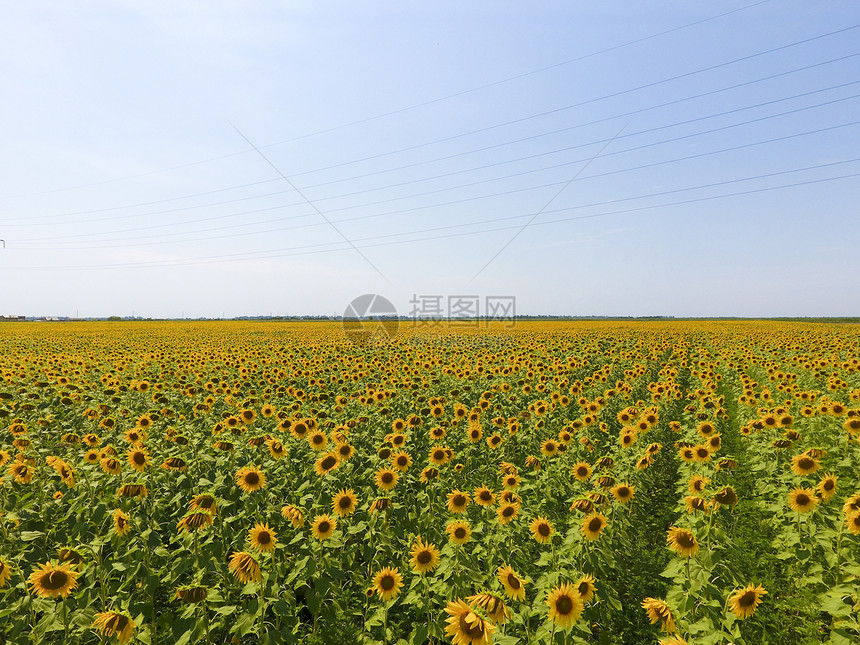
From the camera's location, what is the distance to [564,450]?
25.9ft

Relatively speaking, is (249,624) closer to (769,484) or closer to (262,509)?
(262,509)

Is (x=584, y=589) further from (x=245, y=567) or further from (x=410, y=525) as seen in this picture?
(x=245, y=567)

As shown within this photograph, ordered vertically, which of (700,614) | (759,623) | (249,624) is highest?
(249,624)

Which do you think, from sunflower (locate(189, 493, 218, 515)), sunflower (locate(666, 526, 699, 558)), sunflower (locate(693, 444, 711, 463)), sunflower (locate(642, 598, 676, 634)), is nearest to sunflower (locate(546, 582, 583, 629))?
sunflower (locate(642, 598, 676, 634))

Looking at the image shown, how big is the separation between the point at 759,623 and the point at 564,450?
3.55 meters

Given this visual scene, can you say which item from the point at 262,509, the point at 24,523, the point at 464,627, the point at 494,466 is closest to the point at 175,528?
the point at 262,509

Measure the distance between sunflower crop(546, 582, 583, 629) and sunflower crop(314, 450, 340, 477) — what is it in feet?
11.9

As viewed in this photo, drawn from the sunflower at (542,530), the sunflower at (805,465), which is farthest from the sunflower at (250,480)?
the sunflower at (805,465)

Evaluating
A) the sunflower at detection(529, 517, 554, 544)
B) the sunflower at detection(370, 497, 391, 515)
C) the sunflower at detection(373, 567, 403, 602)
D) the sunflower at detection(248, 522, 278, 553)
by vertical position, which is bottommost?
the sunflower at detection(373, 567, 403, 602)

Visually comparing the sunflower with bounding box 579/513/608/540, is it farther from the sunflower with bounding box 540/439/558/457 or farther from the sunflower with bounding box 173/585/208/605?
the sunflower with bounding box 173/585/208/605

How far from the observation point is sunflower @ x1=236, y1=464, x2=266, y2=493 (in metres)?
5.66

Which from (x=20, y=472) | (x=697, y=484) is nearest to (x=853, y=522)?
(x=697, y=484)

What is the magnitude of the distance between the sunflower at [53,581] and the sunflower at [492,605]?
374 centimetres

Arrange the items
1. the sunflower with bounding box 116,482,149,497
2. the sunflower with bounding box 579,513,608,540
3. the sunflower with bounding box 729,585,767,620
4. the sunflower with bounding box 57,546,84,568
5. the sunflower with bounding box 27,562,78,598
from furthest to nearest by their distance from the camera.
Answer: the sunflower with bounding box 116,482,149,497, the sunflower with bounding box 579,513,608,540, the sunflower with bounding box 57,546,84,568, the sunflower with bounding box 27,562,78,598, the sunflower with bounding box 729,585,767,620
